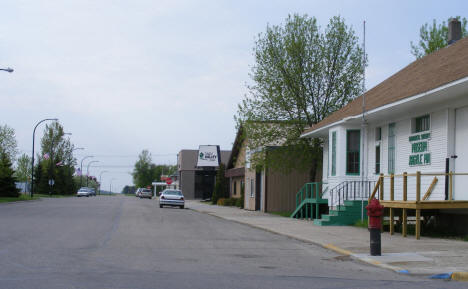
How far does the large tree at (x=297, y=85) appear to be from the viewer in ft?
94.5

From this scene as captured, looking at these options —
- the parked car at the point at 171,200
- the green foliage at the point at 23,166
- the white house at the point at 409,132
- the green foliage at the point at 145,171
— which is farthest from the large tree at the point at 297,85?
the green foliage at the point at 145,171

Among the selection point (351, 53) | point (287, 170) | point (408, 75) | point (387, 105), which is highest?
point (351, 53)

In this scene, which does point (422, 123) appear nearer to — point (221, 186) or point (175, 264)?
point (175, 264)

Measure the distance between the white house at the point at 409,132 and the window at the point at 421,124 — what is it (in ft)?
0.11

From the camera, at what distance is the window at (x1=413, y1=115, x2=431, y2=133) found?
18188mm

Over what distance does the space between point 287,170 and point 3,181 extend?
97.4 feet

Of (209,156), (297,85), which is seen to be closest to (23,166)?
(209,156)

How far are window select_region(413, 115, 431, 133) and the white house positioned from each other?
1.3 inches

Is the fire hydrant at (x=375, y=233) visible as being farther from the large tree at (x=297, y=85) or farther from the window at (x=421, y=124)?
the large tree at (x=297, y=85)

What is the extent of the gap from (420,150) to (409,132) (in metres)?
1.00

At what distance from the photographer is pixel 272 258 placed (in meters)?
11.7

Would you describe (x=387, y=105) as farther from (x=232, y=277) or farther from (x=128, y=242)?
(x=232, y=277)

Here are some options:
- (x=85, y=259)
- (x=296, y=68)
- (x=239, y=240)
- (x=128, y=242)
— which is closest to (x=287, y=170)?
(x=296, y=68)

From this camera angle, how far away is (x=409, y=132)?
19172 millimetres
